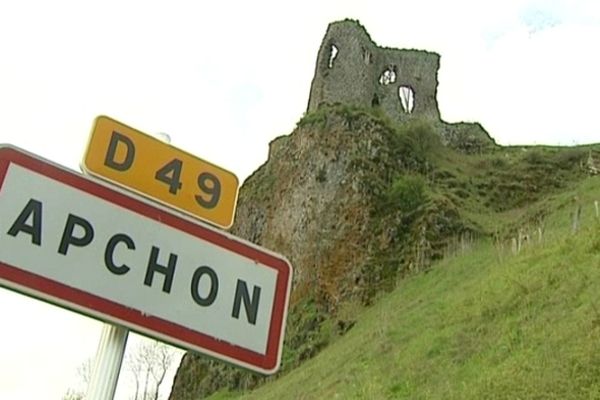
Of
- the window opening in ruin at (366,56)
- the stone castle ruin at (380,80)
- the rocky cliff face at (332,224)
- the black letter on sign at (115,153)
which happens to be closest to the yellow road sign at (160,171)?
the black letter on sign at (115,153)

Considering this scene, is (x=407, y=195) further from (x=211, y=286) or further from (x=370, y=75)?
(x=211, y=286)

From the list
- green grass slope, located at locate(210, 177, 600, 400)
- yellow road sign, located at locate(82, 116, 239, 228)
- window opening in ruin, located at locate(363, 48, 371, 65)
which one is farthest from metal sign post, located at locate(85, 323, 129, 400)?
window opening in ruin, located at locate(363, 48, 371, 65)

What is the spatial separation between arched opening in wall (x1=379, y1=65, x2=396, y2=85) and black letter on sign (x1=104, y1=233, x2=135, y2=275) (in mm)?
32303

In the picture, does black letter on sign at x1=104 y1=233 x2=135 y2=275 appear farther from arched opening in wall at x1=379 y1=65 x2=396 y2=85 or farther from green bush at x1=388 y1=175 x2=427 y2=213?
arched opening in wall at x1=379 y1=65 x2=396 y2=85

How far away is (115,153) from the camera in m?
2.09

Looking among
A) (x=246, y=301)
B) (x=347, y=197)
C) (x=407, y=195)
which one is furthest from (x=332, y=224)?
(x=246, y=301)

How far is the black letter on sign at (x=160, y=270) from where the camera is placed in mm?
1981

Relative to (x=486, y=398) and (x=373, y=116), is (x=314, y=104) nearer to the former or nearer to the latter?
(x=373, y=116)

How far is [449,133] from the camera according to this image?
32.6 metres

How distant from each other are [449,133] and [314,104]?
5.45 metres

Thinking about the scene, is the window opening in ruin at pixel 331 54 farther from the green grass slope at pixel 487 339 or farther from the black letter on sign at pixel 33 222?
the black letter on sign at pixel 33 222

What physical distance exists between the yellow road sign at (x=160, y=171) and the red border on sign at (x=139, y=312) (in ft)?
0.20

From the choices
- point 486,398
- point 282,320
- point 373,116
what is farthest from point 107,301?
point 373,116

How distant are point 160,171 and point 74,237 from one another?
31cm
